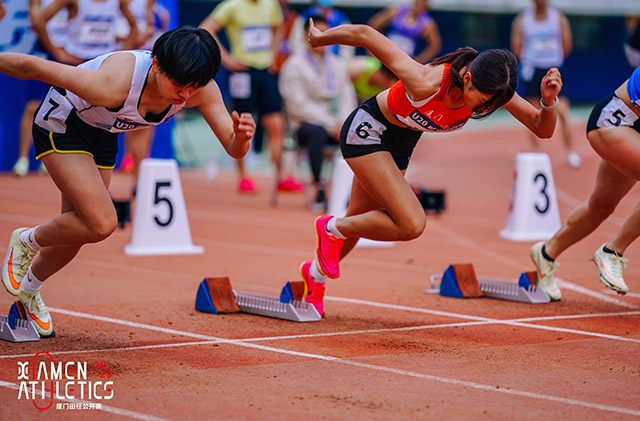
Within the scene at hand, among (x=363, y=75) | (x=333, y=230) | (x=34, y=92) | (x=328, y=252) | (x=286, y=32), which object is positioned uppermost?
(x=286, y=32)

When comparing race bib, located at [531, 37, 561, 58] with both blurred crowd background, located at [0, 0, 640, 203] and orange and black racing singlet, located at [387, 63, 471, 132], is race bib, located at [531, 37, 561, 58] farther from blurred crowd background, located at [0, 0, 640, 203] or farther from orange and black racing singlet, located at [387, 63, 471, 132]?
orange and black racing singlet, located at [387, 63, 471, 132]

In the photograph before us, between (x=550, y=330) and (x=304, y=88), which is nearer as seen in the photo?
(x=550, y=330)

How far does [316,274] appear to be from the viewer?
613 centimetres

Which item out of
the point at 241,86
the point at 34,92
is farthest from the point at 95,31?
the point at 241,86

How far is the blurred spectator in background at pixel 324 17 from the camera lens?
13337mm

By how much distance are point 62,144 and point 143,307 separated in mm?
1644

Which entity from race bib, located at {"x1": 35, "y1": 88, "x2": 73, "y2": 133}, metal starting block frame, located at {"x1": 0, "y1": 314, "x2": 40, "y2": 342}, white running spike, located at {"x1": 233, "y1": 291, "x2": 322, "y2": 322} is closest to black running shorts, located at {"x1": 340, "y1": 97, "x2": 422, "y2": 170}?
white running spike, located at {"x1": 233, "y1": 291, "x2": 322, "y2": 322}

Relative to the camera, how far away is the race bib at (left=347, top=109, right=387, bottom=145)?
19.4ft

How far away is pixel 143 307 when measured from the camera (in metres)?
6.53

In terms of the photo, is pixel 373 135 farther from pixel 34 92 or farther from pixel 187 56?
pixel 34 92

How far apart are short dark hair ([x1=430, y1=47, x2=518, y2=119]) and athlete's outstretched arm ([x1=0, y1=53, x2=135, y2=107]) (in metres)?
1.84

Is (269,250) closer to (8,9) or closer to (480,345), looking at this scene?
(480,345)

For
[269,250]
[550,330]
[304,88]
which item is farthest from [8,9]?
[550,330]

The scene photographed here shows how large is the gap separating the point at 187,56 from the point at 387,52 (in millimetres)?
1223
